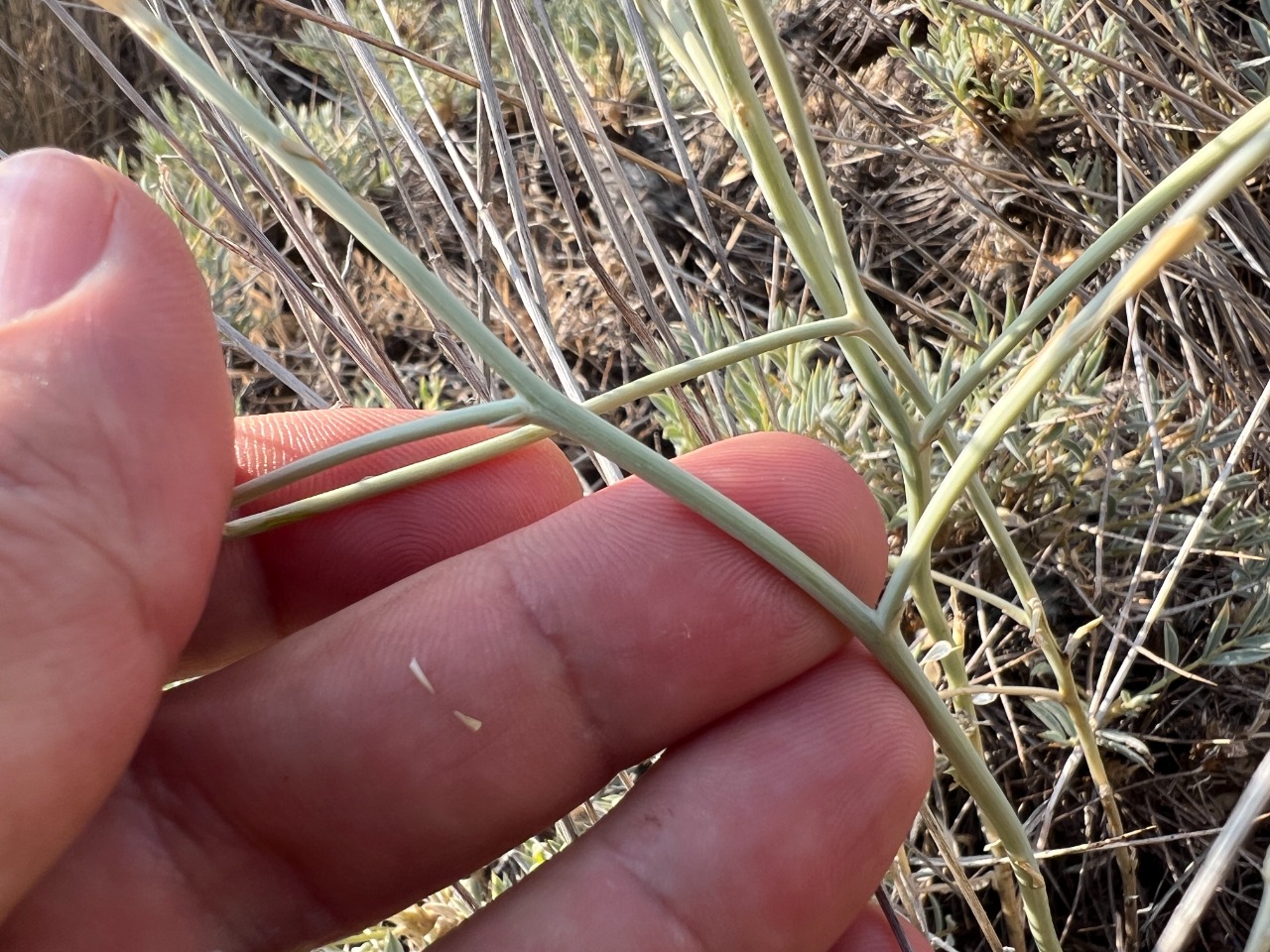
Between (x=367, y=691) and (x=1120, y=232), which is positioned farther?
(x=367, y=691)

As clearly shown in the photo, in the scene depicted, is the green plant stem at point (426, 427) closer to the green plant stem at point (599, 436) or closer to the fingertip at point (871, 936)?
the green plant stem at point (599, 436)

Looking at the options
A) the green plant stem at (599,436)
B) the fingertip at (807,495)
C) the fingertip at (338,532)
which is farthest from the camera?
the fingertip at (338,532)

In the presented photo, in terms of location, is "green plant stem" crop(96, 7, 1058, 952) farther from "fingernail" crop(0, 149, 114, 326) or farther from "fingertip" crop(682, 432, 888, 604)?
"fingernail" crop(0, 149, 114, 326)

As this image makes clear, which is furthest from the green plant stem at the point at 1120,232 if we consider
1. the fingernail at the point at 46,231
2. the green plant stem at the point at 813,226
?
the fingernail at the point at 46,231

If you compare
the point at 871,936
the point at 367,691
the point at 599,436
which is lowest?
the point at 871,936

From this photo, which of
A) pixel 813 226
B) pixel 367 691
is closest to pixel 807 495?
pixel 813 226

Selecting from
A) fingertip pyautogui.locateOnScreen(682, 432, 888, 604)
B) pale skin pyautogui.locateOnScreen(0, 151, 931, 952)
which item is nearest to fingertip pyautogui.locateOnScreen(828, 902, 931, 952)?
pale skin pyautogui.locateOnScreen(0, 151, 931, 952)

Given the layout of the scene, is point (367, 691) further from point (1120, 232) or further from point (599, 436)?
point (1120, 232)
